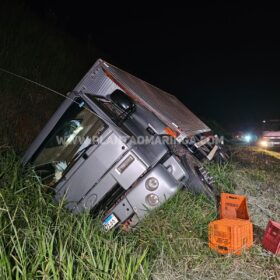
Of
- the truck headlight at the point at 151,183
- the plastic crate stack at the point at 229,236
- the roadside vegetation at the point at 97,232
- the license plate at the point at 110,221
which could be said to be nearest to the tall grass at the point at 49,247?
the roadside vegetation at the point at 97,232

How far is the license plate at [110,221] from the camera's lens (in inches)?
153

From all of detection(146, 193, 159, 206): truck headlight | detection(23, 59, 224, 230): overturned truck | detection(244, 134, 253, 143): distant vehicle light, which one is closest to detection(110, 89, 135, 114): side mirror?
detection(23, 59, 224, 230): overturned truck

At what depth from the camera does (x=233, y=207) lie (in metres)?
4.36

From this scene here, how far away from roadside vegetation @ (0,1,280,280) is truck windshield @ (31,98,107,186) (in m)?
0.30

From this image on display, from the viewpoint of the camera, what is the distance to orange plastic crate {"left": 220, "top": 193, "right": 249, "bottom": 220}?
4.32m

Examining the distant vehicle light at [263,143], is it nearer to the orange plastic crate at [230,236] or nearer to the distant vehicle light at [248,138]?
the distant vehicle light at [248,138]

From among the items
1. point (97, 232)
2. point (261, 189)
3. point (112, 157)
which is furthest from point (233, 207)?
point (261, 189)

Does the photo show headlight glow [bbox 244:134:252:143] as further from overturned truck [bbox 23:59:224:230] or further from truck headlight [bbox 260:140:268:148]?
overturned truck [bbox 23:59:224:230]

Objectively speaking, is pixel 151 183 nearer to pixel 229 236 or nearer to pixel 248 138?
pixel 229 236

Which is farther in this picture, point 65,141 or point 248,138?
point 248,138

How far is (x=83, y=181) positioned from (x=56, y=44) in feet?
26.6

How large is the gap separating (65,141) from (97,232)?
1.60 metres

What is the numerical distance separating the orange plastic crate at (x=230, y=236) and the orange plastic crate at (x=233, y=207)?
1.68 ft

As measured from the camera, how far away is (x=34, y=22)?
10.9 metres
